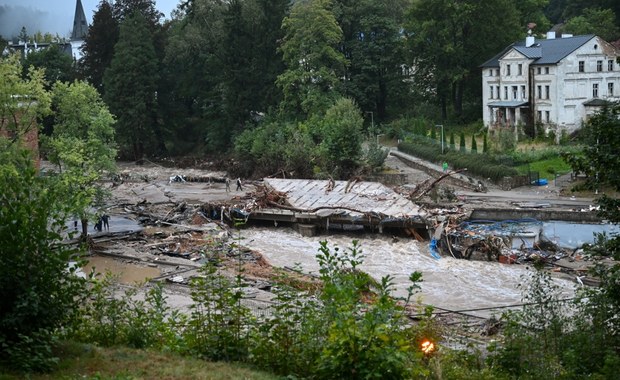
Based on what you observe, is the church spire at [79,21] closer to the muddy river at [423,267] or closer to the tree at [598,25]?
the tree at [598,25]

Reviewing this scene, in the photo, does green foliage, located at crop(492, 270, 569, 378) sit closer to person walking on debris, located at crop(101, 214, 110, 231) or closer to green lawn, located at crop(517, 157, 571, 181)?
person walking on debris, located at crop(101, 214, 110, 231)

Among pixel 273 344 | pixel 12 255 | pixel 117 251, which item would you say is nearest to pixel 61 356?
pixel 12 255

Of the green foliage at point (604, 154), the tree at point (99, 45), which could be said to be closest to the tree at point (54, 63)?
the tree at point (99, 45)

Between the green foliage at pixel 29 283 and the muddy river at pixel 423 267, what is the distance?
11.7 meters

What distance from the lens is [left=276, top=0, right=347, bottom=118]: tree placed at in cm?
6569

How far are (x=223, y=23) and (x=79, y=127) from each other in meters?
33.5

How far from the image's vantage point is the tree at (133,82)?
71.7 meters

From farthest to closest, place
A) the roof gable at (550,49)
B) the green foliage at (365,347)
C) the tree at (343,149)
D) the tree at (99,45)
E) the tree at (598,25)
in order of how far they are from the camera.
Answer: the tree at (99,45), the tree at (598,25), the roof gable at (550,49), the tree at (343,149), the green foliage at (365,347)

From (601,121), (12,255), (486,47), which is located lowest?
(12,255)

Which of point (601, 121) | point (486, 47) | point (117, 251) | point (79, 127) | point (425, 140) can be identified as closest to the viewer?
point (601, 121)

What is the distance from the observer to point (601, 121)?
1709 centimetres

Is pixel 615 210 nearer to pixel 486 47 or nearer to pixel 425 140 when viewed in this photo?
pixel 425 140

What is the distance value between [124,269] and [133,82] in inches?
1561

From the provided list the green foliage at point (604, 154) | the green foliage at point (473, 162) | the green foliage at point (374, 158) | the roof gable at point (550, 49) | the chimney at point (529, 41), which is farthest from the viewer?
the chimney at point (529, 41)
